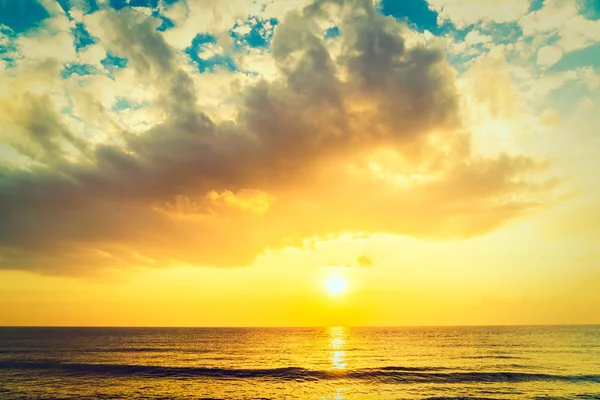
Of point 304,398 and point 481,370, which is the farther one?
point 481,370

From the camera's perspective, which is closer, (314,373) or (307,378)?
(307,378)

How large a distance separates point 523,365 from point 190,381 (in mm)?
53032

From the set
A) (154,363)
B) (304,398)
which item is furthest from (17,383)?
(304,398)

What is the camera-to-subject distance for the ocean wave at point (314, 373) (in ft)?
156

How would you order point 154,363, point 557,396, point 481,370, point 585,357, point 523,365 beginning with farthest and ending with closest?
point 585,357, point 154,363, point 523,365, point 481,370, point 557,396

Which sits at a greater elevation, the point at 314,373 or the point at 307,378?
the point at 307,378

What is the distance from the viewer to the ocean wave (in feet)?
156

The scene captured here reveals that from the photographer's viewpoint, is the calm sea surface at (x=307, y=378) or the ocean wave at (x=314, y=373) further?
the ocean wave at (x=314, y=373)

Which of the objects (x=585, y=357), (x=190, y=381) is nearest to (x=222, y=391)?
(x=190, y=381)

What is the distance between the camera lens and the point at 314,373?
5372 centimetres

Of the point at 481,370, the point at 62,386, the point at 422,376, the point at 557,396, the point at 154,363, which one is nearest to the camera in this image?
the point at 557,396

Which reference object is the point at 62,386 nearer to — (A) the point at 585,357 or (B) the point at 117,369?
(B) the point at 117,369

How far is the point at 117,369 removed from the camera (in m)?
57.3

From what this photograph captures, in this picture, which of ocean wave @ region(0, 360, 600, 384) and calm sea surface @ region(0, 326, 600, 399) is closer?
calm sea surface @ region(0, 326, 600, 399)
